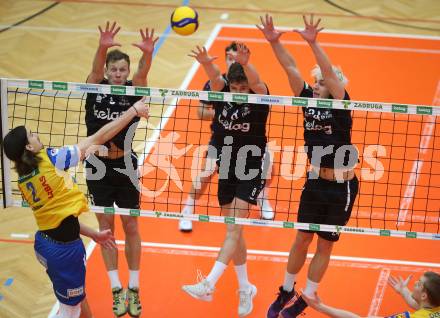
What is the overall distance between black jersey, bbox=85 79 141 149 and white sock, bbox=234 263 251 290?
1.85 meters

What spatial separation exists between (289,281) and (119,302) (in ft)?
5.96

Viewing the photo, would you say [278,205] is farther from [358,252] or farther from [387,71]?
[387,71]

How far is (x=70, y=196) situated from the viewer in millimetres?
6703

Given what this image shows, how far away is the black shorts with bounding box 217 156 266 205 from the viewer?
302 inches

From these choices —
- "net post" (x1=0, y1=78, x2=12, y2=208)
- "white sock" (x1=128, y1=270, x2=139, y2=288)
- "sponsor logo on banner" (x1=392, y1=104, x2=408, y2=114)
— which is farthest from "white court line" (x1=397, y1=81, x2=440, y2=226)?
"net post" (x1=0, y1=78, x2=12, y2=208)

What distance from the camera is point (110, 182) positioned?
25.3ft

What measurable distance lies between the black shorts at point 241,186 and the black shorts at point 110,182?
92cm

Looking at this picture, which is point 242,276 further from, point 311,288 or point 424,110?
point 424,110

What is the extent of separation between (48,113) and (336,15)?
6390 mm

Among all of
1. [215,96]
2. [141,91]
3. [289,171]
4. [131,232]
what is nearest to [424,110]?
[215,96]

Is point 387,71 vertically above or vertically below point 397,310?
above

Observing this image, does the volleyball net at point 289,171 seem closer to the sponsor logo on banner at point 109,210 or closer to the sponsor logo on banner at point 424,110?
the sponsor logo on banner at point 109,210

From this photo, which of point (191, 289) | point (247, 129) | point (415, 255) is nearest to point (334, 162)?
point (247, 129)

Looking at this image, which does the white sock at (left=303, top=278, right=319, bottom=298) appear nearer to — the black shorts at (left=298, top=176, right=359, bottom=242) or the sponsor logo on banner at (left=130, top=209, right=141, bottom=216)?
the black shorts at (left=298, top=176, right=359, bottom=242)
